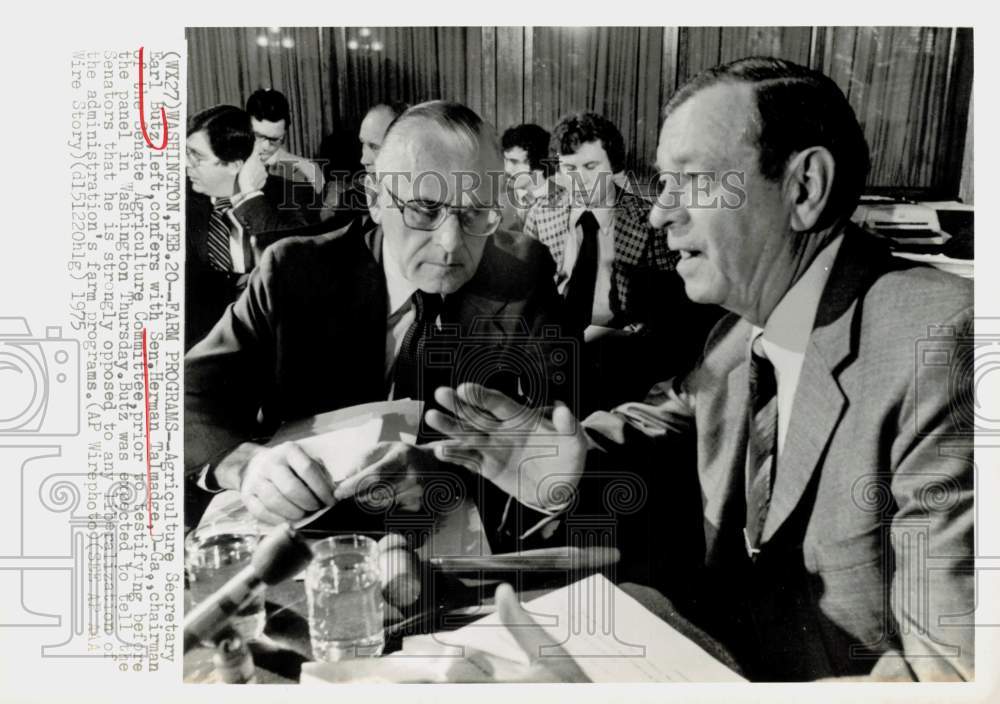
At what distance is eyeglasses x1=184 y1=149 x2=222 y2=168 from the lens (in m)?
2.21

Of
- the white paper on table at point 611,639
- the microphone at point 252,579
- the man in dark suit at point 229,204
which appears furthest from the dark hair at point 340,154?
the white paper on table at point 611,639

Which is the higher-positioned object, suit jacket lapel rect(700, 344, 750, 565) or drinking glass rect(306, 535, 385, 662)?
suit jacket lapel rect(700, 344, 750, 565)

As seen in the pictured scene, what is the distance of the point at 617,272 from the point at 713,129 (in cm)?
38

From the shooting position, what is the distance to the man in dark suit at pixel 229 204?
A: 7.24ft

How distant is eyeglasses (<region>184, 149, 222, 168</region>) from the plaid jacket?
2.35 feet

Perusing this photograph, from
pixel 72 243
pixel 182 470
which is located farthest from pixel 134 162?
pixel 182 470

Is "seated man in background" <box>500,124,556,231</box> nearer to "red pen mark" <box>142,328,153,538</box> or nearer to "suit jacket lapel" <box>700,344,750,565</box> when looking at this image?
"suit jacket lapel" <box>700,344,750,565</box>

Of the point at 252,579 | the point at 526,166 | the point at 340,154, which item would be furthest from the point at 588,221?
the point at 252,579

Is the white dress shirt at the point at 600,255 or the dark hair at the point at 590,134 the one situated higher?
Result: the dark hair at the point at 590,134

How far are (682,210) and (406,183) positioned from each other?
618mm

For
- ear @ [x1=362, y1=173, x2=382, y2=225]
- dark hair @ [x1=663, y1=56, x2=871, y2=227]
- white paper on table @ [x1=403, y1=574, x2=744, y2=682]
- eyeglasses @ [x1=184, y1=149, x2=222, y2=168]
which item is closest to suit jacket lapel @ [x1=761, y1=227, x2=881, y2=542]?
dark hair @ [x1=663, y1=56, x2=871, y2=227]

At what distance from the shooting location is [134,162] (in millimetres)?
2211

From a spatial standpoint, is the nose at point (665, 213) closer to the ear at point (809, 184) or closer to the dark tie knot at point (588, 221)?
the dark tie knot at point (588, 221)

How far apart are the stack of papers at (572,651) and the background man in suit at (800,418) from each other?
10 cm
